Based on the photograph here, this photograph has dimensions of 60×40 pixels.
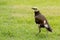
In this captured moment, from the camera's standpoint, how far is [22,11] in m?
17.2

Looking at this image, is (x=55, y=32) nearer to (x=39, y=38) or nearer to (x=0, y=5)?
(x=39, y=38)

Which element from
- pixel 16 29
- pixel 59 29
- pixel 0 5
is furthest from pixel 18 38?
pixel 0 5

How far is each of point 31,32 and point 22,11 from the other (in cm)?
636

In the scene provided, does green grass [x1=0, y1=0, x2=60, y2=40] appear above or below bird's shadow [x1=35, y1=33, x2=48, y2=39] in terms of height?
above

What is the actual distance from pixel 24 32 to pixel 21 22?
2.29 m

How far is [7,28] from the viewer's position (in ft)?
37.2

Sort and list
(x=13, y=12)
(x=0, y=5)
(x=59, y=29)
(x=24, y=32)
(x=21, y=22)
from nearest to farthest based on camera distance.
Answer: (x=24, y=32)
(x=59, y=29)
(x=21, y=22)
(x=13, y=12)
(x=0, y=5)

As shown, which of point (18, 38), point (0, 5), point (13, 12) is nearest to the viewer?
point (18, 38)

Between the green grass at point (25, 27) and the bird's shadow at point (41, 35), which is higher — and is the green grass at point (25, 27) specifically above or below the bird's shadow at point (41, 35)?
Result: above

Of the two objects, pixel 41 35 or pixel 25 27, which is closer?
pixel 41 35

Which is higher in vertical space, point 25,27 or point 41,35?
point 25,27

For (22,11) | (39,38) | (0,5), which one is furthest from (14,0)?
(39,38)

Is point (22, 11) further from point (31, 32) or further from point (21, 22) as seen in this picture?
point (31, 32)

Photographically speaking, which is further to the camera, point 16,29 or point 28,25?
point 28,25
